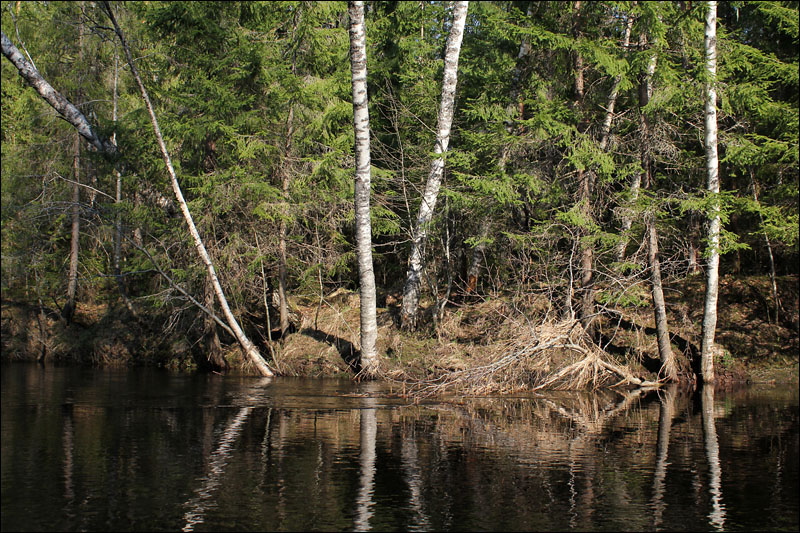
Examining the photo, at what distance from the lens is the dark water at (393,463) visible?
734 cm

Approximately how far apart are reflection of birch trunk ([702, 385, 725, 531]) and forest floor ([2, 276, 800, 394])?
3.25 m

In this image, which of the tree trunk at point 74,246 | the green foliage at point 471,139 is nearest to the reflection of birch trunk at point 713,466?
the green foliage at point 471,139

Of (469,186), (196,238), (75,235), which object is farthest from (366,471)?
(75,235)

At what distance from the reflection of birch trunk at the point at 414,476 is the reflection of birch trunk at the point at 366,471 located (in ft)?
1.37

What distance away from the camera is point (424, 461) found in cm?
977

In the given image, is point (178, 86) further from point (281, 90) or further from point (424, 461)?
point (424, 461)

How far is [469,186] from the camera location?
19469 millimetres

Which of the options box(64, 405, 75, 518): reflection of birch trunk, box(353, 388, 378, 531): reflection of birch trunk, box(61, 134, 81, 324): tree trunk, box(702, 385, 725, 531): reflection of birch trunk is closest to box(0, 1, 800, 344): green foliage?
box(702, 385, 725, 531): reflection of birch trunk

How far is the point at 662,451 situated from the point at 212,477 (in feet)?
19.8

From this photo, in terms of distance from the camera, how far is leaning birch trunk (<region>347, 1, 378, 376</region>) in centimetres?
1755

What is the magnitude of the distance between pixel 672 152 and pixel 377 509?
1377 centimetres

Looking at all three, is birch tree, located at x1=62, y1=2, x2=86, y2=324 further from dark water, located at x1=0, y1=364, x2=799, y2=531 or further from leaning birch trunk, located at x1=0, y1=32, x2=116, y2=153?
dark water, located at x1=0, y1=364, x2=799, y2=531

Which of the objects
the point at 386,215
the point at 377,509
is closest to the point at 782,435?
the point at 377,509

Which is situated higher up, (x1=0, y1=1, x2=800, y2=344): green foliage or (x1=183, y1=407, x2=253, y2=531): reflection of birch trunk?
(x1=0, y1=1, x2=800, y2=344): green foliage
